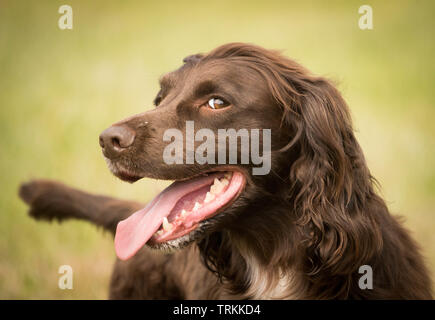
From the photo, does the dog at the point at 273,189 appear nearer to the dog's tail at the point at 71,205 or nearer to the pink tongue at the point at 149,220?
the pink tongue at the point at 149,220

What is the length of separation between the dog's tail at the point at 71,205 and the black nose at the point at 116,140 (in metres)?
1.28

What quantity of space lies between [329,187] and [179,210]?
812mm

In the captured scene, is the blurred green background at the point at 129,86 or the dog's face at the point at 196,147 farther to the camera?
the blurred green background at the point at 129,86

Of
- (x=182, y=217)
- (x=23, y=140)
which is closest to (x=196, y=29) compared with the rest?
(x=23, y=140)

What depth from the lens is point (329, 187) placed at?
2.74m

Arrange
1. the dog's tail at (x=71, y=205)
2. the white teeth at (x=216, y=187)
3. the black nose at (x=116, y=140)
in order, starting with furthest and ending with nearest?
the dog's tail at (x=71, y=205)
the white teeth at (x=216, y=187)
the black nose at (x=116, y=140)

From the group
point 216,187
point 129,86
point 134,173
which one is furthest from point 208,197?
point 129,86

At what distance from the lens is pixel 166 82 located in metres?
3.10

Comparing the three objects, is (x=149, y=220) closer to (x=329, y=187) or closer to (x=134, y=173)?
(x=134, y=173)

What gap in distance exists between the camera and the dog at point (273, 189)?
8.82ft

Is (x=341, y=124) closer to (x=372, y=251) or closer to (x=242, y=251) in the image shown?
(x=372, y=251)

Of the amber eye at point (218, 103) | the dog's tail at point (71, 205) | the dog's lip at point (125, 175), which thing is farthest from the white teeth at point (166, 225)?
the dog's tail at point (71, 205)

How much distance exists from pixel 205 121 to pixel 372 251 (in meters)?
1.14

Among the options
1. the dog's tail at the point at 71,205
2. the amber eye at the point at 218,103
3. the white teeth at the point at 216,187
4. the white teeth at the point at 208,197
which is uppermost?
the amber eye at the point at 218,103
